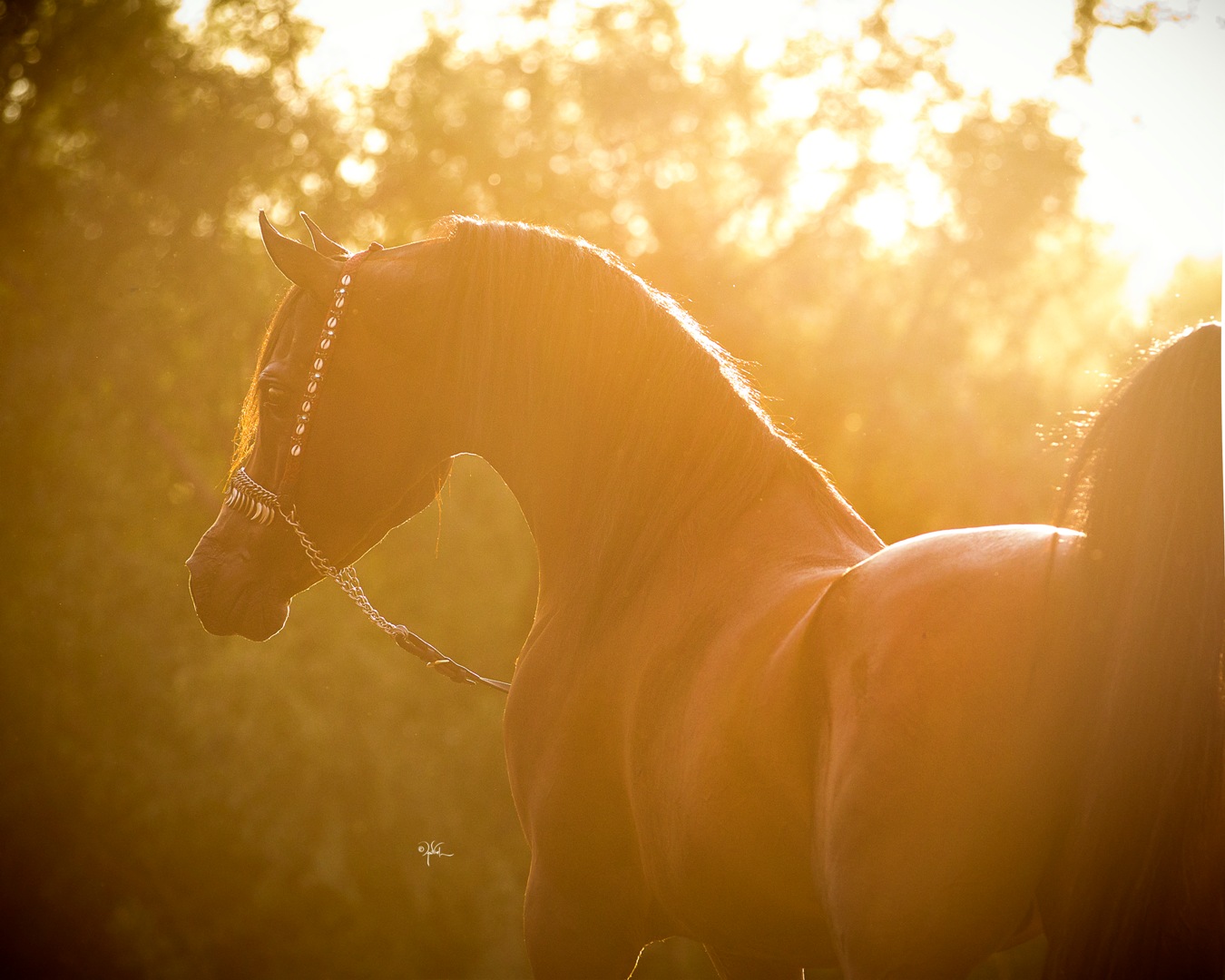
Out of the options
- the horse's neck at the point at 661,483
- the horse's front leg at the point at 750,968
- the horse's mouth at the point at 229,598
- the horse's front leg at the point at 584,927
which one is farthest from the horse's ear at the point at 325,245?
the horse's front leg at the point at 750,968

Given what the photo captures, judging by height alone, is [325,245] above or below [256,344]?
above

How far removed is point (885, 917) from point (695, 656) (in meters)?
0.67

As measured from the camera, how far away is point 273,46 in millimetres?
11102

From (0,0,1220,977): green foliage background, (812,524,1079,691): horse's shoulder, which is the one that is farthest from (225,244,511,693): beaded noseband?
(0,0,1220,977): green foliage background

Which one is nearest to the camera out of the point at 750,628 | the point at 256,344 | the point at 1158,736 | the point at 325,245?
the point at 1158,736

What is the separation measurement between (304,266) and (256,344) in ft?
27.3

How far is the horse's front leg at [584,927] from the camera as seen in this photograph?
7.53ft

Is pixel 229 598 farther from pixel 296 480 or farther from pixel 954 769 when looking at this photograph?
pixel 954 769

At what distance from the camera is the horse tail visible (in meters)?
1.45

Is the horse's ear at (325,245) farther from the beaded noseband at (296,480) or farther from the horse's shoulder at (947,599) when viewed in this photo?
the horse's shoulder at (947,599)

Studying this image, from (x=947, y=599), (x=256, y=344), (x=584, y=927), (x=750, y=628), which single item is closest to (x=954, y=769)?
(x=947, y=599)

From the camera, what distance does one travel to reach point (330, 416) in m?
2.63

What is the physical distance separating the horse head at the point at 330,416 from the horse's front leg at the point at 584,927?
3.45ft

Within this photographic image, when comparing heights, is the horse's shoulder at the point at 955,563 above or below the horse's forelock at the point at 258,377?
below
